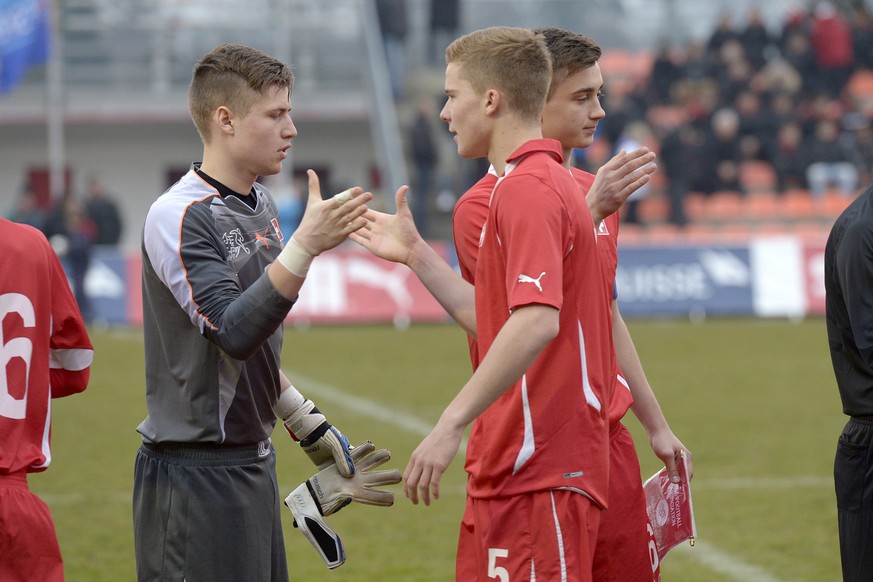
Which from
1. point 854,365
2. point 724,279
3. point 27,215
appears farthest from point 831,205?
point 854,365

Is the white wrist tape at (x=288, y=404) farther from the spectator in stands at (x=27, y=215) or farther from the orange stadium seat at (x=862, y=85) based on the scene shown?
the orange stadium seat at (x=862, y=85)

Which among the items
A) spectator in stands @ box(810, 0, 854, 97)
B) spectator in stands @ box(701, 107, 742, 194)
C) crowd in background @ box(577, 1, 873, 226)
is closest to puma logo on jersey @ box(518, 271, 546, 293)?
crowd in background @ box(577, 1, 873, 226)

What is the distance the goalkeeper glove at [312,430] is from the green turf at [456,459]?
2.45 metres

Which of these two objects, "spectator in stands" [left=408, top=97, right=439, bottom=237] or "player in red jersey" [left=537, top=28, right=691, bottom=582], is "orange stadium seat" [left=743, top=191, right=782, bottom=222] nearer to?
"spectator in stands" [left=408, top=97, right=439, bottom=237]

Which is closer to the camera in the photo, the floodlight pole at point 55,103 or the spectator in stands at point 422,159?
the spectator in stands at point 422,159

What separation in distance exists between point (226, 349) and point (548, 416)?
0.87 m

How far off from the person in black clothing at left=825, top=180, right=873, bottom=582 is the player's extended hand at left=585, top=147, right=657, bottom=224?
0.72 meters

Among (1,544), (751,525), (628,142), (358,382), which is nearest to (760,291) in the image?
(628,142)

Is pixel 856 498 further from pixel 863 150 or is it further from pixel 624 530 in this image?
pixel 863 150

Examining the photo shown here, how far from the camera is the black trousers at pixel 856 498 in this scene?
4039 millimetres

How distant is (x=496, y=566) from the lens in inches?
132

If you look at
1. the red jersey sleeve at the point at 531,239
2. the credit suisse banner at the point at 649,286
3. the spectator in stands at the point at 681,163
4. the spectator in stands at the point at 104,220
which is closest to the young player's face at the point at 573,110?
the red jersey sleeve at the point at 531,239

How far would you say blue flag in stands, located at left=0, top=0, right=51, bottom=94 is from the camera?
18531mm

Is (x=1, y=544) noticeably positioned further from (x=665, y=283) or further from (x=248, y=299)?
(x=665, y=283)
